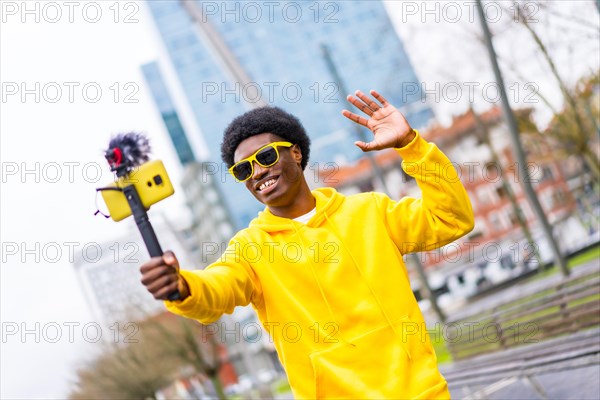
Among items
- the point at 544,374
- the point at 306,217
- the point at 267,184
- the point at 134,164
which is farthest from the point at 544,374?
the point at 134,164

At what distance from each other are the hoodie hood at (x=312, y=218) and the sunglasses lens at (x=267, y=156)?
24 centimetres

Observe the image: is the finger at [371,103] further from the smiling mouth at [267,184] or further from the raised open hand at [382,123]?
the smiling mouth at [267,184]

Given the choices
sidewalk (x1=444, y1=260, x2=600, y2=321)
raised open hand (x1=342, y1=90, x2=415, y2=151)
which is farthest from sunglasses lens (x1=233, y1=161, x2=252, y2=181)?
sidewalk (x1=444, y1=260, x2=600, y2=321)

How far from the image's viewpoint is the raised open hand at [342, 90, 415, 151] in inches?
121

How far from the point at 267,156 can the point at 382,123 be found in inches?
20.3

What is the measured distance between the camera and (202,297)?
2.58 m

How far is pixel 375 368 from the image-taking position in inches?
116

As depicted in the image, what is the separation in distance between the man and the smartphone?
415mm

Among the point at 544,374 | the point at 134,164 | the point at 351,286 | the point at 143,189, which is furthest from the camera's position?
the point at 544,374

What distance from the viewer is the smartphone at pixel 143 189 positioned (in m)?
2.45

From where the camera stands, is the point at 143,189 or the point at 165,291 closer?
the point at 165,291

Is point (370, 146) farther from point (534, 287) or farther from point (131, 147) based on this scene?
point (534, 287)

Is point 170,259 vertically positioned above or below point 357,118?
below

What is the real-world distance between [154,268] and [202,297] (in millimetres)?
310
